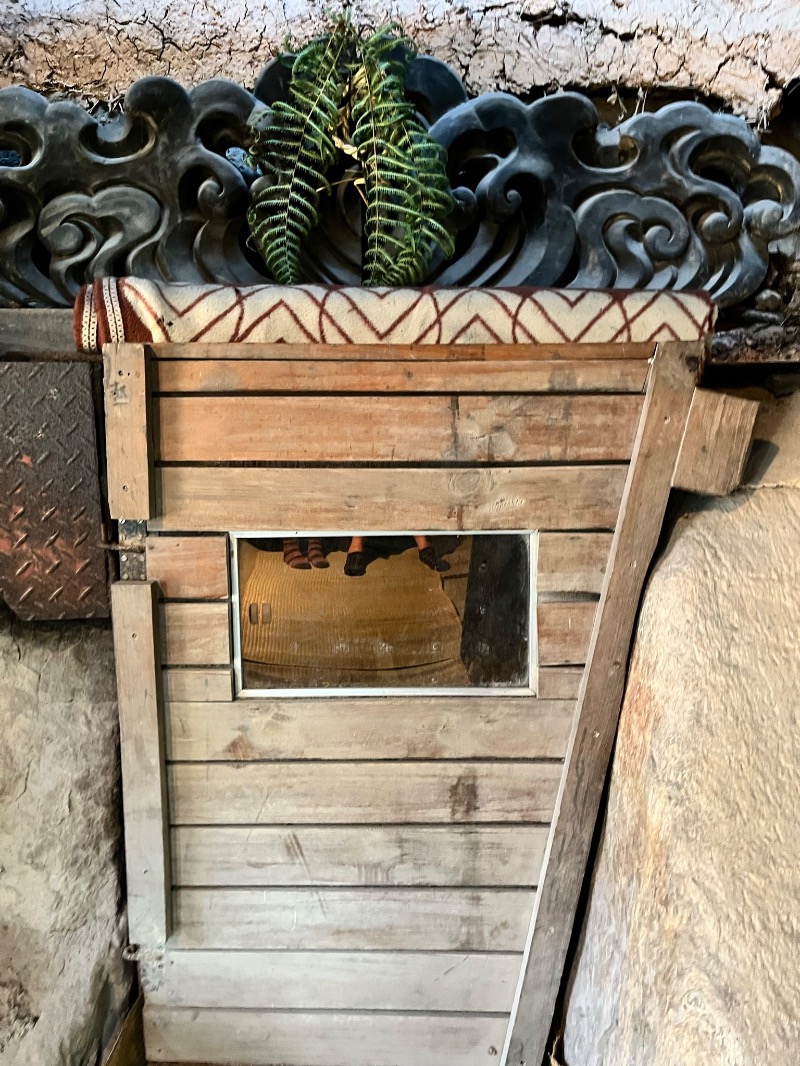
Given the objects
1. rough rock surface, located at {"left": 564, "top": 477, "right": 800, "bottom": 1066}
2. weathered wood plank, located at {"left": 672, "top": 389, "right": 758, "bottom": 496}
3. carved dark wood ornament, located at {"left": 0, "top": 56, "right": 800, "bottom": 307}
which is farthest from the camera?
carved dark wood ornament, located at {"left": 0, "top": 56, "right": 800, "bottom": 307}

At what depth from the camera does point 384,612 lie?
1.44 metres

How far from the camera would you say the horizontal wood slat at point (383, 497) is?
1.38 metres

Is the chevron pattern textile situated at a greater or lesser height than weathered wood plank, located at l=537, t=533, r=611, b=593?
greater

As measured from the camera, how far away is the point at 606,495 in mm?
1396

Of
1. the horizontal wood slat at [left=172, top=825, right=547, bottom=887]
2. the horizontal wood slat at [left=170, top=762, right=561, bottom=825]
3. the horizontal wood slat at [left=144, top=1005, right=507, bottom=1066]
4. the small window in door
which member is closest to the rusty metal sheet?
the small window in door

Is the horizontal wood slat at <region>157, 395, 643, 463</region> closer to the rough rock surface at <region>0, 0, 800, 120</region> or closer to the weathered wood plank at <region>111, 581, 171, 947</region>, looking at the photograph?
the weathered wood plank at <region>111, 581, 171, 947</region>

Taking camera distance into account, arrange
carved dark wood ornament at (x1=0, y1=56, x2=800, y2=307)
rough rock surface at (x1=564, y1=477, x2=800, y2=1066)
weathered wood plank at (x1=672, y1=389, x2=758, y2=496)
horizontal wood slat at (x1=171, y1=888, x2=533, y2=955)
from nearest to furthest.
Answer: rough rock surface at (x1=564, y1=477, x2=800, y2=1066)
weathered wood plank at (x1=672, y1=389, x2=758, y2=496)
carved dark wood ornament at (x1=0, y1=56, x2=800, y2=307)
horizontal wood slat at (x1=171, y1=888, x2=533, y2=955)

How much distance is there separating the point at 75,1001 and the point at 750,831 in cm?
131

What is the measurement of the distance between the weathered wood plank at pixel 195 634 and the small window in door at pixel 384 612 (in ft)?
0.11

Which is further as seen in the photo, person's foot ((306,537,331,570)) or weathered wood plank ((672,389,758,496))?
person's foot ((306,537,331,570))

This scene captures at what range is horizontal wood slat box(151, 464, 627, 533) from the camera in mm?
1375

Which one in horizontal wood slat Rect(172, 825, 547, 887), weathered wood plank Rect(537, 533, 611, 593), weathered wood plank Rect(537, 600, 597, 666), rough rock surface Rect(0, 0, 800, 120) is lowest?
horizontal wood slat Rect(172, 825, 547, 887)

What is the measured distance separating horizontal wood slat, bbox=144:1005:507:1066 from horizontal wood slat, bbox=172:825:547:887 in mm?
342

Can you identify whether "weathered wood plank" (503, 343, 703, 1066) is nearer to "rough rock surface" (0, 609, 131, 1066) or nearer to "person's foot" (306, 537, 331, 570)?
"person's foot" (306, 537, 331, 570)
